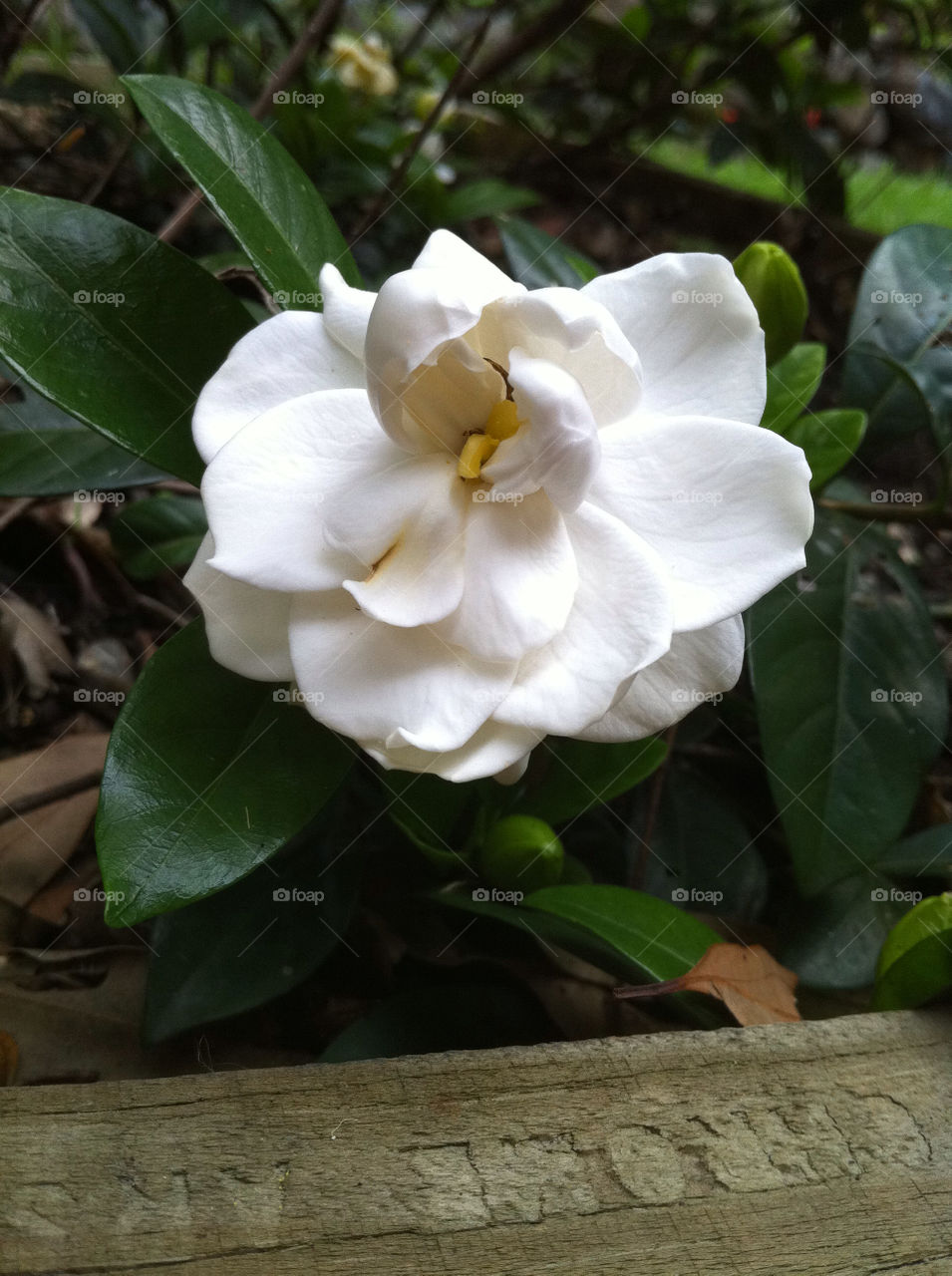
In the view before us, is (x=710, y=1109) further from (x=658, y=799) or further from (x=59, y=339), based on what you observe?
(x=59, y=339)

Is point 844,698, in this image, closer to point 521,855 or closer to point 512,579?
point 521,855

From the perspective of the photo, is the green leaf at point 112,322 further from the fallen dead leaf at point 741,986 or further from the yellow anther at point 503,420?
the fallen dead leaf at point 741,986

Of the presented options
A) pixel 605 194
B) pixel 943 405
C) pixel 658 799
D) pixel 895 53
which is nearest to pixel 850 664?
pixel 658 799

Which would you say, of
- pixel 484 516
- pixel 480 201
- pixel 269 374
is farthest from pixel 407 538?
pixel 480 201

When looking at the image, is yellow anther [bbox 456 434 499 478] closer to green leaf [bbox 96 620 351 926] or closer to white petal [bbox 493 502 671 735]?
white petal [bbox 493 502 671 735]

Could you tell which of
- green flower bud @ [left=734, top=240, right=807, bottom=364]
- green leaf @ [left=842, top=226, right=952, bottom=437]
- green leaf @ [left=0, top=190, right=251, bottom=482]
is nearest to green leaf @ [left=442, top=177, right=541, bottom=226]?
green leaf @ [left=842, top=226, right=952, bottom=437]

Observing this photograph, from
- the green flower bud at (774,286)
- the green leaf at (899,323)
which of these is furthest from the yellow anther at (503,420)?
the green leaf at (899,323)
